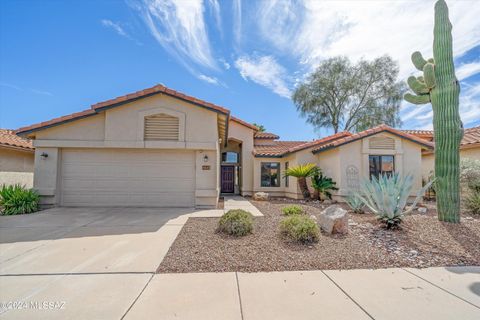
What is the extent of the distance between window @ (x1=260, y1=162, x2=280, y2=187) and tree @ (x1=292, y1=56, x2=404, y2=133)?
11.1 m

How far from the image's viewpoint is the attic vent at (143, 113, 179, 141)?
9.66m

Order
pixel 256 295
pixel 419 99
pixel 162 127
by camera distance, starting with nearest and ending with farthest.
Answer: pixel 256 295
pixel 419 99
pixel 162 127

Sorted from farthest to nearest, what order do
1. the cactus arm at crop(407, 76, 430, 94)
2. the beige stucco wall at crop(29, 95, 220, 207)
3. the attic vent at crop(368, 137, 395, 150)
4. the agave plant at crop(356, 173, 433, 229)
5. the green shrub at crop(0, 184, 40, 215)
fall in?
1. the attic vent at crop(368, 137, 395, 150)
2. the beige stucco wall at crop(29, 95, 220, 207)
3. the green shrub at crop(0, 184, 40, 215)
4. the cactus arm at crop(407, 76, 430, 94)
5. the agave plant at crop(356, 173, 433, 229)

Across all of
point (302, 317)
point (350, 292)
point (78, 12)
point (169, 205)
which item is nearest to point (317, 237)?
point (350, 292)

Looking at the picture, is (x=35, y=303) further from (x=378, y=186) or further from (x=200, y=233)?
(x=378, y=186)

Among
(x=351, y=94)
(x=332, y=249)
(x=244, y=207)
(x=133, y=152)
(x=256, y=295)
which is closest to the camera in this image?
(x=256, y=295)

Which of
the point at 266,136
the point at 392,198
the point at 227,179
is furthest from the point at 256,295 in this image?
the point at 266,136

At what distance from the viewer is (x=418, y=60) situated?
762cm

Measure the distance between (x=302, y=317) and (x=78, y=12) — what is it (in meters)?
10.8

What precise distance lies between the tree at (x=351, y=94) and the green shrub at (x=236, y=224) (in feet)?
70.0

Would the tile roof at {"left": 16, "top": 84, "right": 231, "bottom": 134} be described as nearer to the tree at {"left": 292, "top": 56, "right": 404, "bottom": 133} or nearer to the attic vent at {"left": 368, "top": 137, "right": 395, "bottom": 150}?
the attic vent at {"left": 368, "top": 137, "right": 395, "bottom": 150}

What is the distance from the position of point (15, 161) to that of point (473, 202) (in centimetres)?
2174

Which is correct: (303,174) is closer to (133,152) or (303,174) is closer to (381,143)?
(381,143)

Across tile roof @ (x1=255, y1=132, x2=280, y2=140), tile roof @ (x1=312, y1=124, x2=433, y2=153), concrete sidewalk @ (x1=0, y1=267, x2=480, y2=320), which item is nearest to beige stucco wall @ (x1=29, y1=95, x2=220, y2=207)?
concrete sidewalk @ (x1=0, y1=267, x2=480, y2=320)
